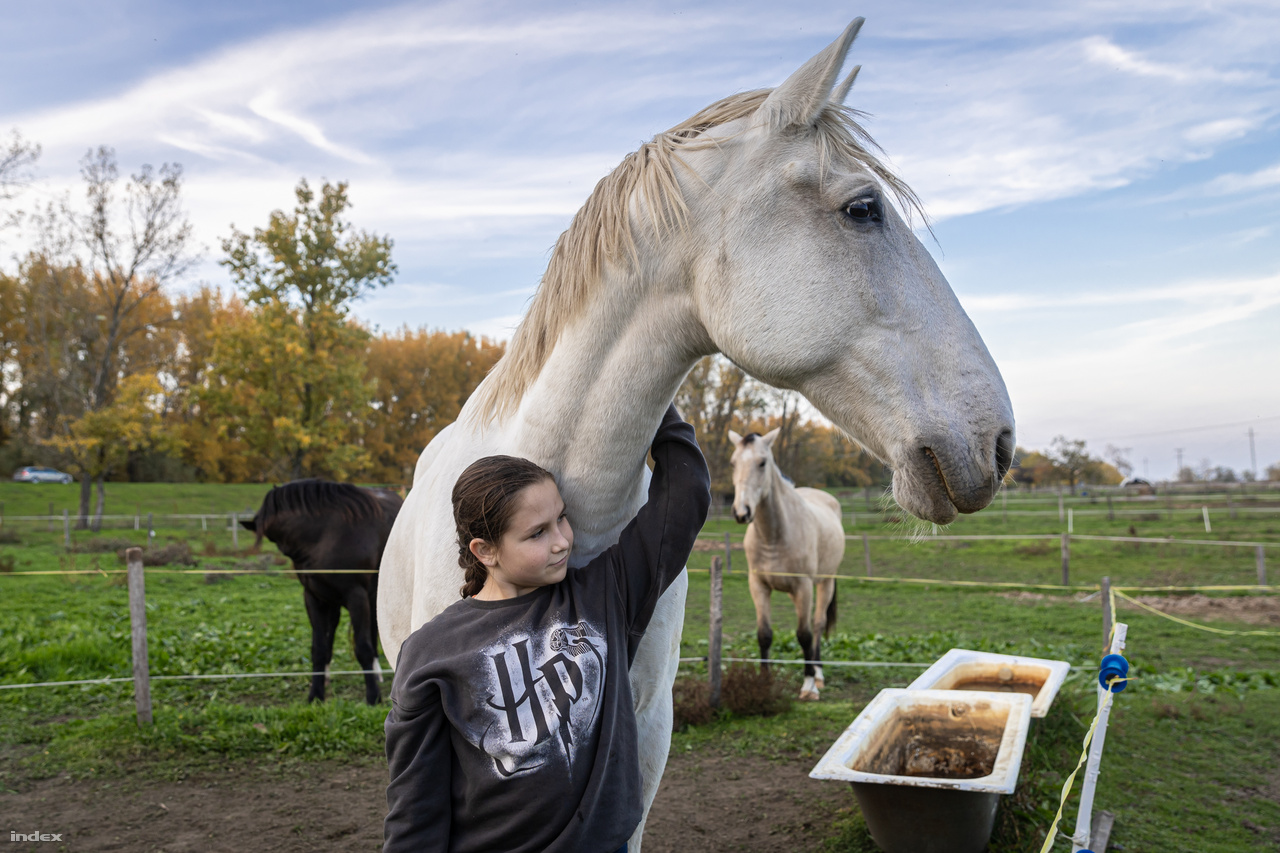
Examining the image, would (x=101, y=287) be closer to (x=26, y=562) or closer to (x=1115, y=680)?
Answer: (x=26, y=562)

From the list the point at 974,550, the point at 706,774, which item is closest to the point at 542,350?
the point at 706,774

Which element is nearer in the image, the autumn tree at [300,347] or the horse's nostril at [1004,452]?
the horse's nostril at [1004,452]

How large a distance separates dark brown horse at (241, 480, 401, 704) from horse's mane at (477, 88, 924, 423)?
4.89 m

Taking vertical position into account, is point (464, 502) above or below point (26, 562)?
above

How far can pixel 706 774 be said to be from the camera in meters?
4.81

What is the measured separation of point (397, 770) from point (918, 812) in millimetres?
2716

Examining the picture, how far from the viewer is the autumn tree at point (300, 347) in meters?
18.2

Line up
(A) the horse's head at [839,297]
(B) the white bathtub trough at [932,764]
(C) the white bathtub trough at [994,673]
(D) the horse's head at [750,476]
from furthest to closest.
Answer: (D) the horse's head at [750,476]
(C) the white bathtub trough at [994,673]
(B) the white bathtub trough at [932,764]
(A) the horse's head at [839,297]

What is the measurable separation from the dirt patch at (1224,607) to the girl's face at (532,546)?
472 inches

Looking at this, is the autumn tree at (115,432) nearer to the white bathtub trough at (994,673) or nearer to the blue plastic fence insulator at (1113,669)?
the white bathtub trough at (994,673)

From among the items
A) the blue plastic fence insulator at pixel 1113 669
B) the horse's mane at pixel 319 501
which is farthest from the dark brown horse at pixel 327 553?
the blue plastic fence insulator at pixel 1113 669

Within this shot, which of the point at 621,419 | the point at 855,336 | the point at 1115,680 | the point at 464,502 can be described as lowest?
the point at 1115,680

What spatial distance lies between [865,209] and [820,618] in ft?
21.4

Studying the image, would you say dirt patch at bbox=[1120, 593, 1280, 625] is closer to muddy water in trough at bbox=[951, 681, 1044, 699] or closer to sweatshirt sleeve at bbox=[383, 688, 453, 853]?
muddy water in trough at bbox=[951, 681, 1044, 699]
